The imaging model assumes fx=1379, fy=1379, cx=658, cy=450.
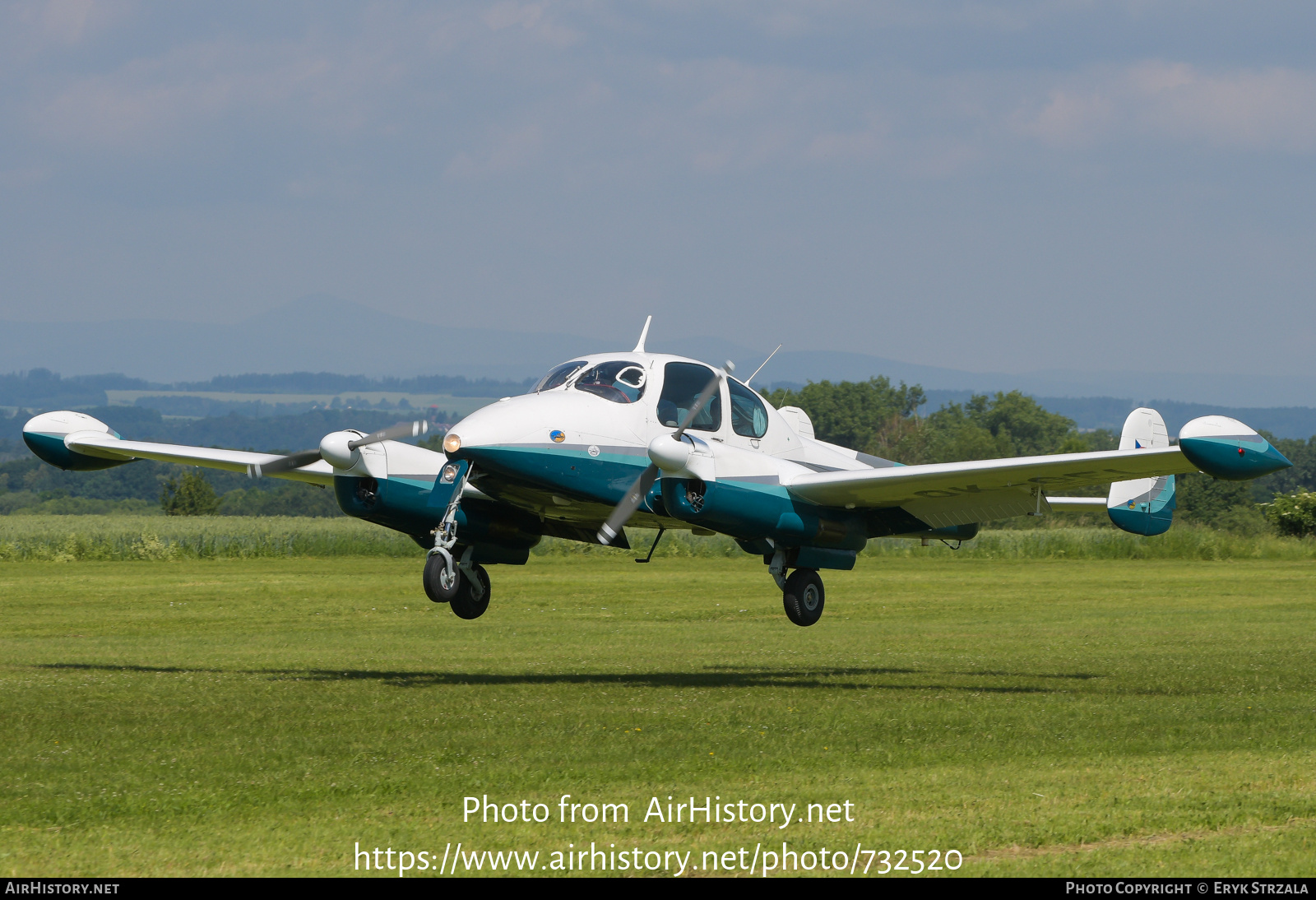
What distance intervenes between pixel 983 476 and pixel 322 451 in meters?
9.36

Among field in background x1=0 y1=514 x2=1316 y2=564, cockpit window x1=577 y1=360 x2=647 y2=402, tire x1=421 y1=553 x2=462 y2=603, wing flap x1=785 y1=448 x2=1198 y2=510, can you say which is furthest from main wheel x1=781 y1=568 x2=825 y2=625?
field in background x1=0 y1=514 x2=1316 y2=564

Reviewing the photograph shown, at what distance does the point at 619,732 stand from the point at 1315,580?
4395 cm

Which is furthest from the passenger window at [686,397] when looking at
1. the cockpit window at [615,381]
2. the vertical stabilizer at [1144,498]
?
the vertical stabilizer at [1144,498]

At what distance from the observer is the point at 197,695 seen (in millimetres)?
18859

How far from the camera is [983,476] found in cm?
1953

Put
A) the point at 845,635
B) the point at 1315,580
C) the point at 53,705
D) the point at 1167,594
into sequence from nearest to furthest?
the point at 53,705, the point at 845,635, the point at 1167,594, the point at 1315,580

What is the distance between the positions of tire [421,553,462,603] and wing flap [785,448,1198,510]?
513 cm

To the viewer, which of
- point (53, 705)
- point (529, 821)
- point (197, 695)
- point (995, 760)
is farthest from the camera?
point (197, 695)

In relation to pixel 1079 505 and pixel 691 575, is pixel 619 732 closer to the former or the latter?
pixel 1079 505

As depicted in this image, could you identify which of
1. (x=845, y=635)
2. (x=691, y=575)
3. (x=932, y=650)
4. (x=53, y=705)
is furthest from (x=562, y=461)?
(x=691, y=575)

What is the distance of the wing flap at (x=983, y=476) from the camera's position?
722 inches

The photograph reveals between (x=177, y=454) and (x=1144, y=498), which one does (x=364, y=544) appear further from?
(x=1144, y=498)

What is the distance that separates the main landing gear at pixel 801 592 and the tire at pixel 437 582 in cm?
536

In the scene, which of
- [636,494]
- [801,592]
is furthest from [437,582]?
[801,592]
